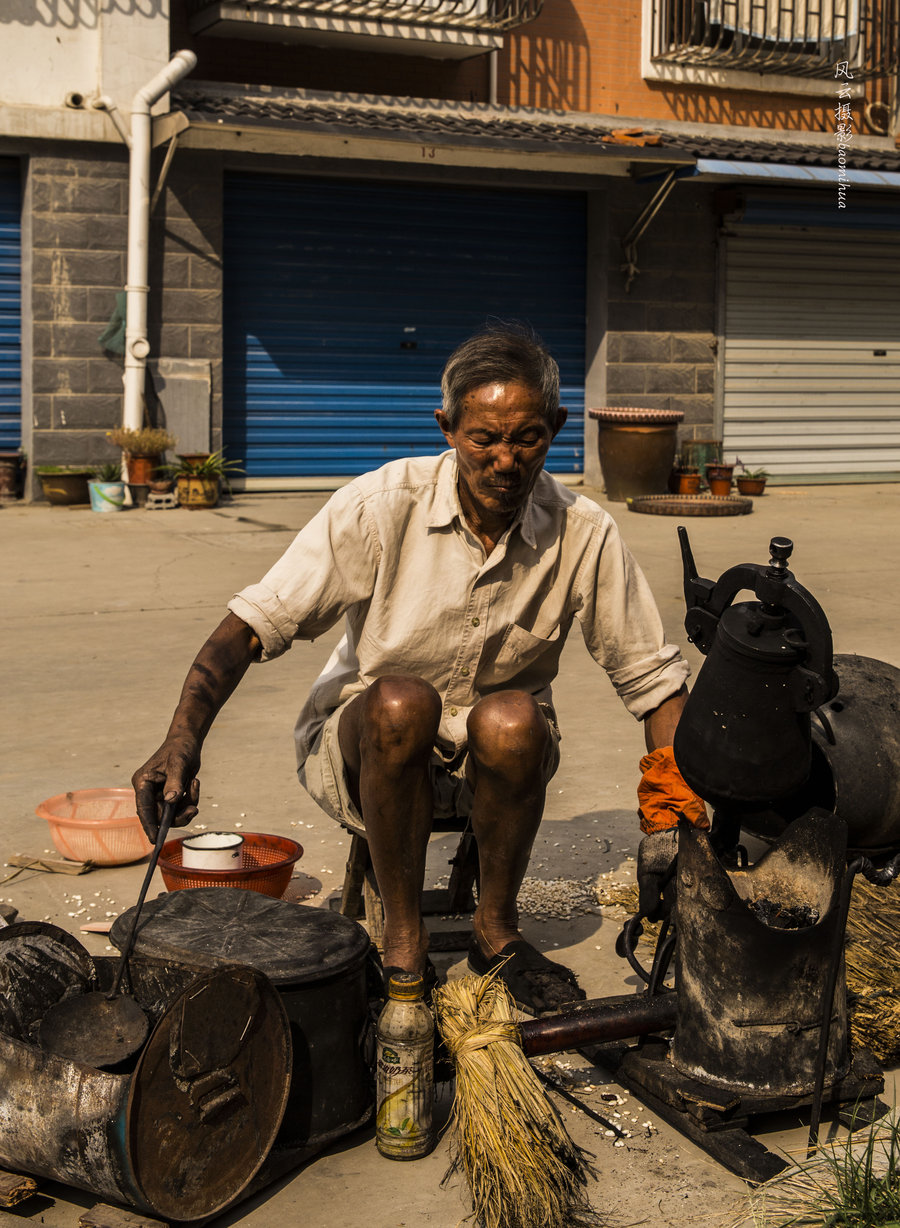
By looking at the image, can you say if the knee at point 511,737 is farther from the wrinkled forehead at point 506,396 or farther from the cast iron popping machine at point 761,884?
the wrinkled forehead at point 506,396

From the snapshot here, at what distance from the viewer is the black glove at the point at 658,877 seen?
8.53 ft

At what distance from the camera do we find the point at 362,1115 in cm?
238

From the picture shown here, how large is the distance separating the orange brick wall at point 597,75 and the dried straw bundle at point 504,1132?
12.3 metres

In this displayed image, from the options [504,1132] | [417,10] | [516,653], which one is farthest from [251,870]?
[417,10]

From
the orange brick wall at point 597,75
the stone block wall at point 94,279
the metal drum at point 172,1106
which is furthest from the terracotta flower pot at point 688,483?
the metal drum at point 172,1106

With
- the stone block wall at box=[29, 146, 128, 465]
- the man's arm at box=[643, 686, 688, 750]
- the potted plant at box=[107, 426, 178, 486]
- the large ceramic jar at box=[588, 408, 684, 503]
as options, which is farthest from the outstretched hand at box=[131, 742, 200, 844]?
the large ceramic jar at box=[588, 408, 684, 503]

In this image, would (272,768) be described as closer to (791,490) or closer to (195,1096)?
(195,1096)

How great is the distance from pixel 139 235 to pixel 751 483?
6313 millimetres

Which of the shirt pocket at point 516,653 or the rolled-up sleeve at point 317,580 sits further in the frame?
the shirt pocket at point 516,653

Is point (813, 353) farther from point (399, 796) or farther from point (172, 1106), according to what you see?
point (172, 1106)

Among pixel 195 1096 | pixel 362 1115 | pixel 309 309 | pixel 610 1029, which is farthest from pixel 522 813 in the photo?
pixel 309 309

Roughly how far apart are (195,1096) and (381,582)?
45.1 inches

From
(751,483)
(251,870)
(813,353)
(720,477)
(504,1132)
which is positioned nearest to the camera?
(504,1132)

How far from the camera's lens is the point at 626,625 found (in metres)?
2.94
